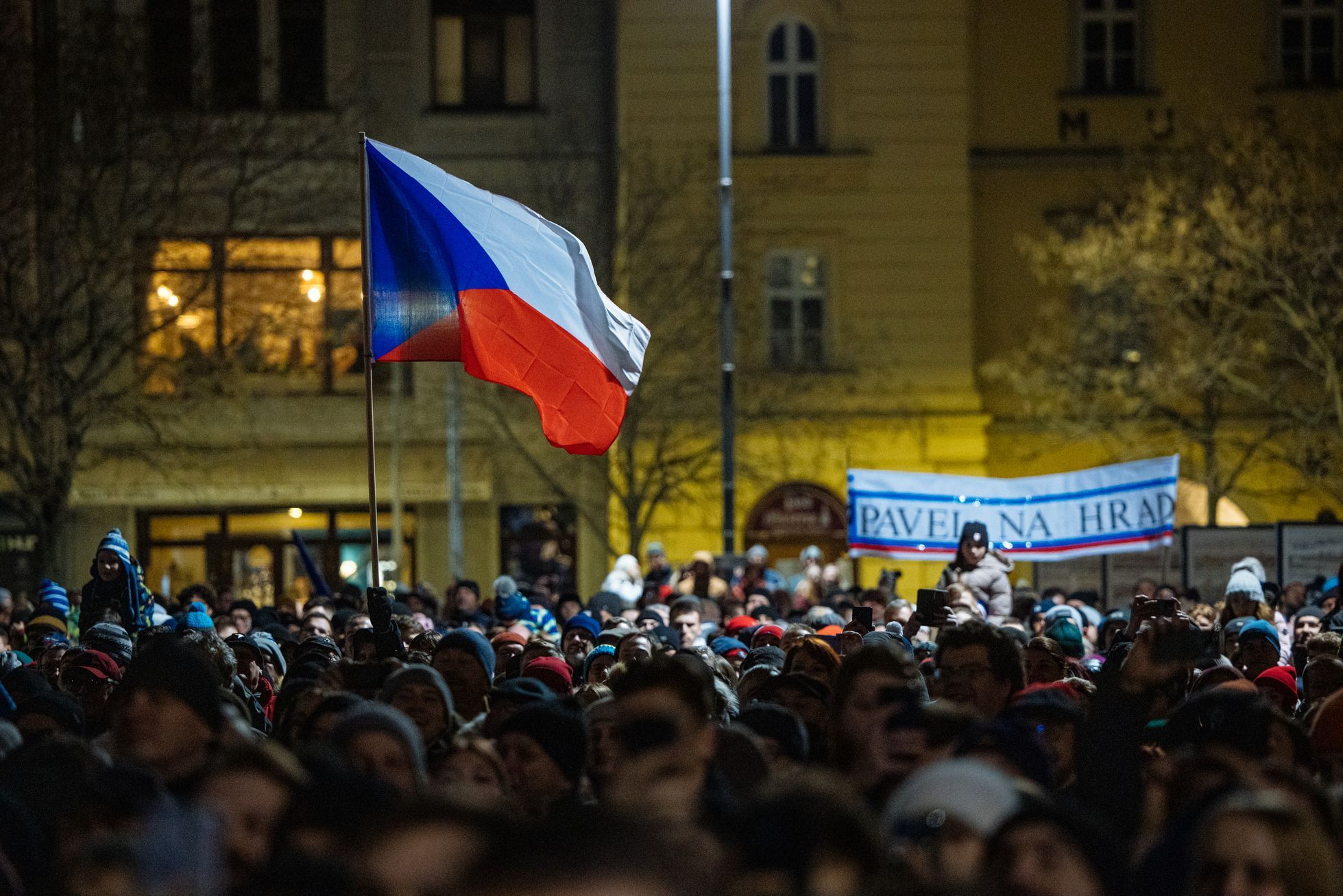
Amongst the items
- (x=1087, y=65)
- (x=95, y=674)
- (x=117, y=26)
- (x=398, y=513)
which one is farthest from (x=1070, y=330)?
(x=95, y=674)

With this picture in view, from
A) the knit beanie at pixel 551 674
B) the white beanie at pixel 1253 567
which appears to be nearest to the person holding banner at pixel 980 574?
the white beanie at pixel 1253 567

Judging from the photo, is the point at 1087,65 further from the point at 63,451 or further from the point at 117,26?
the point at 63,451

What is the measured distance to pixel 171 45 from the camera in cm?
2825

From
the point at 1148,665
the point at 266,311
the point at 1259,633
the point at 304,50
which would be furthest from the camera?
the point at 304,50

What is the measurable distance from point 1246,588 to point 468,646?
24.6 feet

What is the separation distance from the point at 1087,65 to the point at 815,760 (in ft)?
81.8

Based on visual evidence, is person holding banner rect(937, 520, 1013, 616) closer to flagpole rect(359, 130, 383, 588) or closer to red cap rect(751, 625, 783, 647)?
red cap rect(751, 625, 783, 647)

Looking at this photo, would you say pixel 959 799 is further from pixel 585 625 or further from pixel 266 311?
pixel 266 311

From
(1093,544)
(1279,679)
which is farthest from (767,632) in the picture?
(1093,544)

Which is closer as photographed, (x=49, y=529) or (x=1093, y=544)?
(x=1093, y=544)

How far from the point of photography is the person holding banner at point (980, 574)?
13273 millimetres

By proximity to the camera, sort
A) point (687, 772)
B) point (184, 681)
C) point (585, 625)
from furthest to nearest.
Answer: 1. point (585, 625)
2. point (184, 681)
3. point (687, 772)

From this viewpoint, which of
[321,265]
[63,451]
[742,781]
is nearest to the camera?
[742,781]

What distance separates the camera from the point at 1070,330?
29.1 meters
